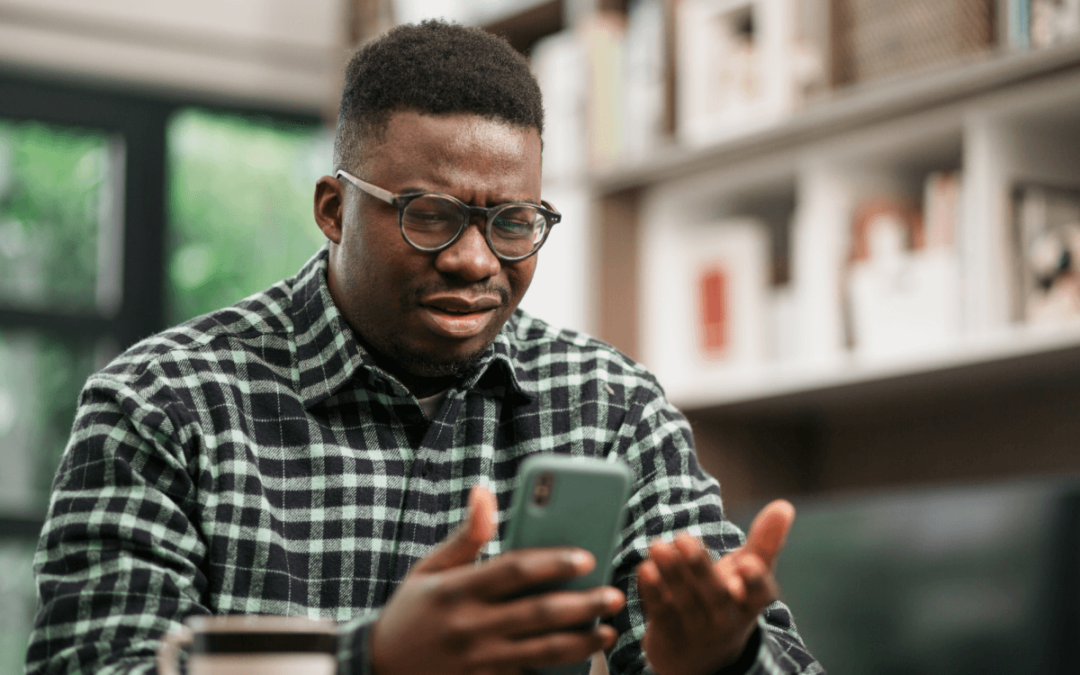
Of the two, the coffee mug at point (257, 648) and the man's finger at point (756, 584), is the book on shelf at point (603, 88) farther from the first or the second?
the coffee mug at point (257, 648)

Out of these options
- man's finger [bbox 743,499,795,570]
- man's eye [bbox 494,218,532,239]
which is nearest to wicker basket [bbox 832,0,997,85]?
man's eye [bbox 494,218,532,239]

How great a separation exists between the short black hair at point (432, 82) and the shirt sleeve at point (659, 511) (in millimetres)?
318

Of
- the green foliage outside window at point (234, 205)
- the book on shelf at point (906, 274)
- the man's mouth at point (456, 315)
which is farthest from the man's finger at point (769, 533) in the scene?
the green foliage outside window at point (234, 205)

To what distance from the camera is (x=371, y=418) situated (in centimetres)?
120

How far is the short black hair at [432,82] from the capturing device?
3.70 ft

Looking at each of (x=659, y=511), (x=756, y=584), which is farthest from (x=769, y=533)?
(x=659, y=511)

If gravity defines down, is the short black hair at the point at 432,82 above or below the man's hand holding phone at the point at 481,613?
above

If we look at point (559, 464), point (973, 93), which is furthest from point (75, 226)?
point (559, 464)

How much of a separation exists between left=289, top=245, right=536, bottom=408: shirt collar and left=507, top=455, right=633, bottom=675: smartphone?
0.44 metres

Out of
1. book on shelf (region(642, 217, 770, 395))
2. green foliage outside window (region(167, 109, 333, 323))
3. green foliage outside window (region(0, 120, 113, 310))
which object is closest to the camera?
book on shelf (region(642, 217, 770, 395))

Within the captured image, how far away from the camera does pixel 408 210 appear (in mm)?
1118

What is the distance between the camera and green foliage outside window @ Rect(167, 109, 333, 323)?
3.54 meters

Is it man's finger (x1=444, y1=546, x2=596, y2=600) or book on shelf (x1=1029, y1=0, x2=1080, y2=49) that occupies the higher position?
book on shelf (x1=1029, y1=0, x2=1080, y2=49)

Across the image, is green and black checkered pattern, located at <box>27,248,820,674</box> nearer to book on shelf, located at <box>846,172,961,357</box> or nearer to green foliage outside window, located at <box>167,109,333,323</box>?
book on shelf, located at <box>846,172,961,357</box>
